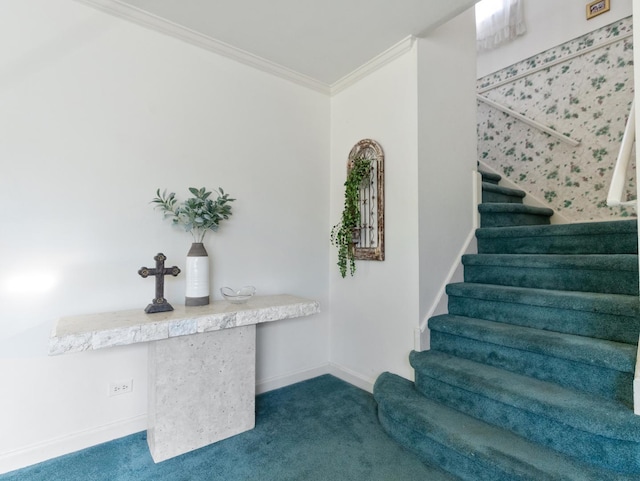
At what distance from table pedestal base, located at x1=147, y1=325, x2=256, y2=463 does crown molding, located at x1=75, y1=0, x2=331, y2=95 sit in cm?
200

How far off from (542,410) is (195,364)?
178 centimetres

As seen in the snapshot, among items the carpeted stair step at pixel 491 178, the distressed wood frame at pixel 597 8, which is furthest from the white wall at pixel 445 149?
the distressed wood frame at pixel 597 8

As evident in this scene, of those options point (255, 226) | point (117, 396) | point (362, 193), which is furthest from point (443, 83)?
point (117, 396)

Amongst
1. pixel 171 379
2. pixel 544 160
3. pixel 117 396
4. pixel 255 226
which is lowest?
pixel 117 396

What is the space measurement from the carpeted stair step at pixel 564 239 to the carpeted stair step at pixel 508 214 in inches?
8.0

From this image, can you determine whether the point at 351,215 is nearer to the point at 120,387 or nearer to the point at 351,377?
the point at 351,377

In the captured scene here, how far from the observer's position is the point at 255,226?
254cm

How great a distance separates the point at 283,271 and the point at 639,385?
2.14 metres

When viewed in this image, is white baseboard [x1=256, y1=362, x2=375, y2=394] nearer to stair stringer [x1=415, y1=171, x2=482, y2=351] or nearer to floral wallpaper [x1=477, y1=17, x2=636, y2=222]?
stair stringer [x1=415, y1=171, x2=482, y2=351]

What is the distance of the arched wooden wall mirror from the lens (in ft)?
8.23

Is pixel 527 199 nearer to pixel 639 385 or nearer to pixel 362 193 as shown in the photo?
pixel 362 193

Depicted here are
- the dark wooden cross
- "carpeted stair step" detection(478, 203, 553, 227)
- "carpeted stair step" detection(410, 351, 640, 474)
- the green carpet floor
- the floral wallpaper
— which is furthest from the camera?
the floral wallpaper

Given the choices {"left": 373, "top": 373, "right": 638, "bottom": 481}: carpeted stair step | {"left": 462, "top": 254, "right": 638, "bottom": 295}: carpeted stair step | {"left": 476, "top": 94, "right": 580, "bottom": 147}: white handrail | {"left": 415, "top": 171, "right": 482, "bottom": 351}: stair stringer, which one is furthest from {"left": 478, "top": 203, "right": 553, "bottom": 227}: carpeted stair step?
{"left": 373, "top": 373, "right": 638, "bottom": 481}: carpeted stair step

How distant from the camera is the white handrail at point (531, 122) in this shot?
311cm
